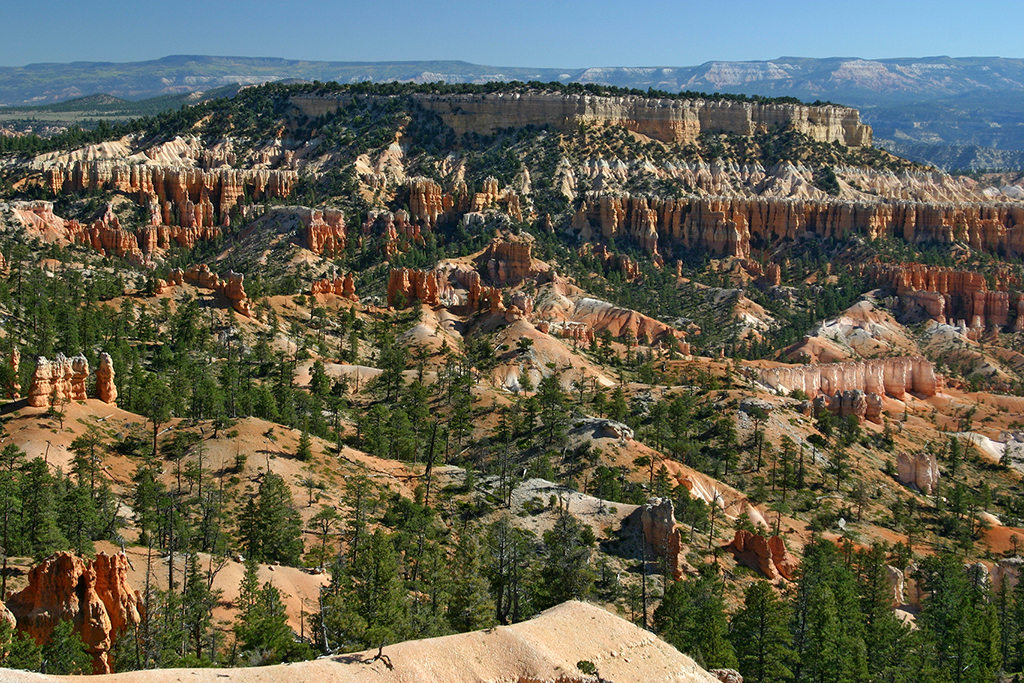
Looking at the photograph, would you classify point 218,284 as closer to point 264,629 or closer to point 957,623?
point 264,629

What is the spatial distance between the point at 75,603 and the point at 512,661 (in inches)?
678

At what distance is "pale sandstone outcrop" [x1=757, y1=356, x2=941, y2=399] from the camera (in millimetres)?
116625

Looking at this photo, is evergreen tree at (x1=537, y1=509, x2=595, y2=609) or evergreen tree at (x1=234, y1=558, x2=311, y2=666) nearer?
evergreen tree at (x1=234, y1=558, x2=311, y2=666)

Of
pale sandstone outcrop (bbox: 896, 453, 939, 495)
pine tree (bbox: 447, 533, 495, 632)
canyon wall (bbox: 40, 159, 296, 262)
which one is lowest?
pale sandstone outcrop (bbox: 896, 453, 939, 495)

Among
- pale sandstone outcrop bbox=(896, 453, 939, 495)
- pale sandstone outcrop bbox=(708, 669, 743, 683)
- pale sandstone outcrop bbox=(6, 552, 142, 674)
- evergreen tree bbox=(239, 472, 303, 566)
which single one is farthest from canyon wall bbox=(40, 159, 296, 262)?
pale sandstone outcrop bbox=(708, 669, 743, 683)

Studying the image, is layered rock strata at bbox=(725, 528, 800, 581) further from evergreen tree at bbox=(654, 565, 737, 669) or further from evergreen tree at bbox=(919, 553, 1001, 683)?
evergreen tree at bbox=(919, 553, 1001, 683)

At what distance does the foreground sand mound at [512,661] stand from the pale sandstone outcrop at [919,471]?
198 feet

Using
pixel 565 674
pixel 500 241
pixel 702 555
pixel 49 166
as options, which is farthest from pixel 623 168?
pixel 565 674

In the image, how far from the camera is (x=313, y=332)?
379 ft

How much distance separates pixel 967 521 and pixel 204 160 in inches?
5699

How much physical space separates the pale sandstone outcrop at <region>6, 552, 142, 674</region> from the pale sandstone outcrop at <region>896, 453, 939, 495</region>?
7345 centimetres

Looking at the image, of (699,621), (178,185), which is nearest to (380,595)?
(699,621)

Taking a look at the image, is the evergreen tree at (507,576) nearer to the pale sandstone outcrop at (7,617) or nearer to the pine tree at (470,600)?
the pine tree at (470,600)

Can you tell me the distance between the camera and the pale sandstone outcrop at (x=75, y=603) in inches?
1629
